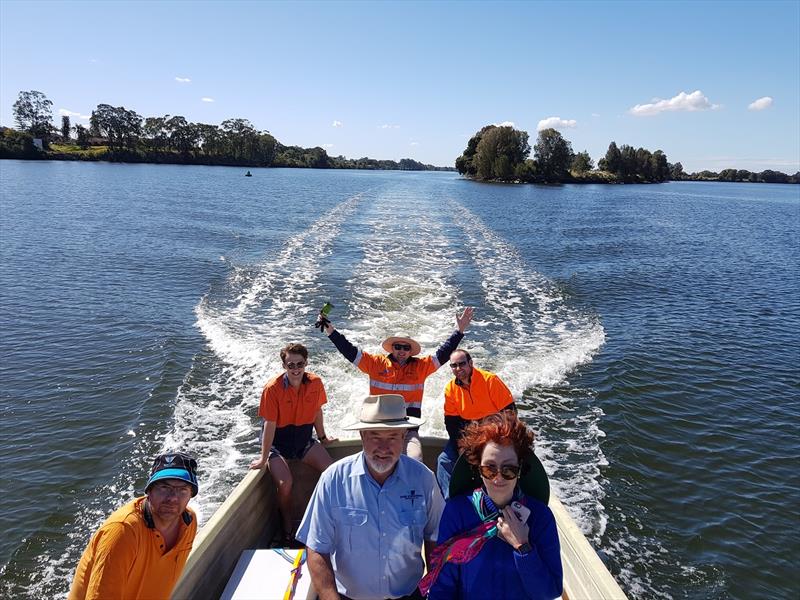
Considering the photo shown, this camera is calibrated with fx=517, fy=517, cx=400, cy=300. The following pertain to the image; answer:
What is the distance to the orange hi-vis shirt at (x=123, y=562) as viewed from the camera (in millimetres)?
2754

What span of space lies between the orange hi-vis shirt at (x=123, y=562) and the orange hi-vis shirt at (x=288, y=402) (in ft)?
7.11

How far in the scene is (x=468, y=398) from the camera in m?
5.31

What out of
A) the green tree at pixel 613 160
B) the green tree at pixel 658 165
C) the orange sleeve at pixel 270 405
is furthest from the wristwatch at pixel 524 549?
the green tree at pixel 658 165

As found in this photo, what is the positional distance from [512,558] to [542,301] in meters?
14.1

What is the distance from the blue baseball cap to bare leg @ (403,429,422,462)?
95.5 inches

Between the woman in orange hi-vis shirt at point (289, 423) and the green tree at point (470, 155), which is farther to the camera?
the green tree at point (470, 155)

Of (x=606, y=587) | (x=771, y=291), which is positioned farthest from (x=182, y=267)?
(x=771, y=291)

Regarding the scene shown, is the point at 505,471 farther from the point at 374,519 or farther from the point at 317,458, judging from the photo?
the point at 317,458

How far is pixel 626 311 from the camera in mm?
15008

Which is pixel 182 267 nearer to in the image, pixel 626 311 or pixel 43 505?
pixel 43 505

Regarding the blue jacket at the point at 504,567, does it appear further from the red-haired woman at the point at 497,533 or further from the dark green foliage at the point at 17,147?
the dark green foliage at the point at 17,147

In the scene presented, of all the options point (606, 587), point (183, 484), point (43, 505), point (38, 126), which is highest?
point (38, 126)

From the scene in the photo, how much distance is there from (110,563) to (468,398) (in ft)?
11.2

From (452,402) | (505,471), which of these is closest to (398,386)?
(452,402)
